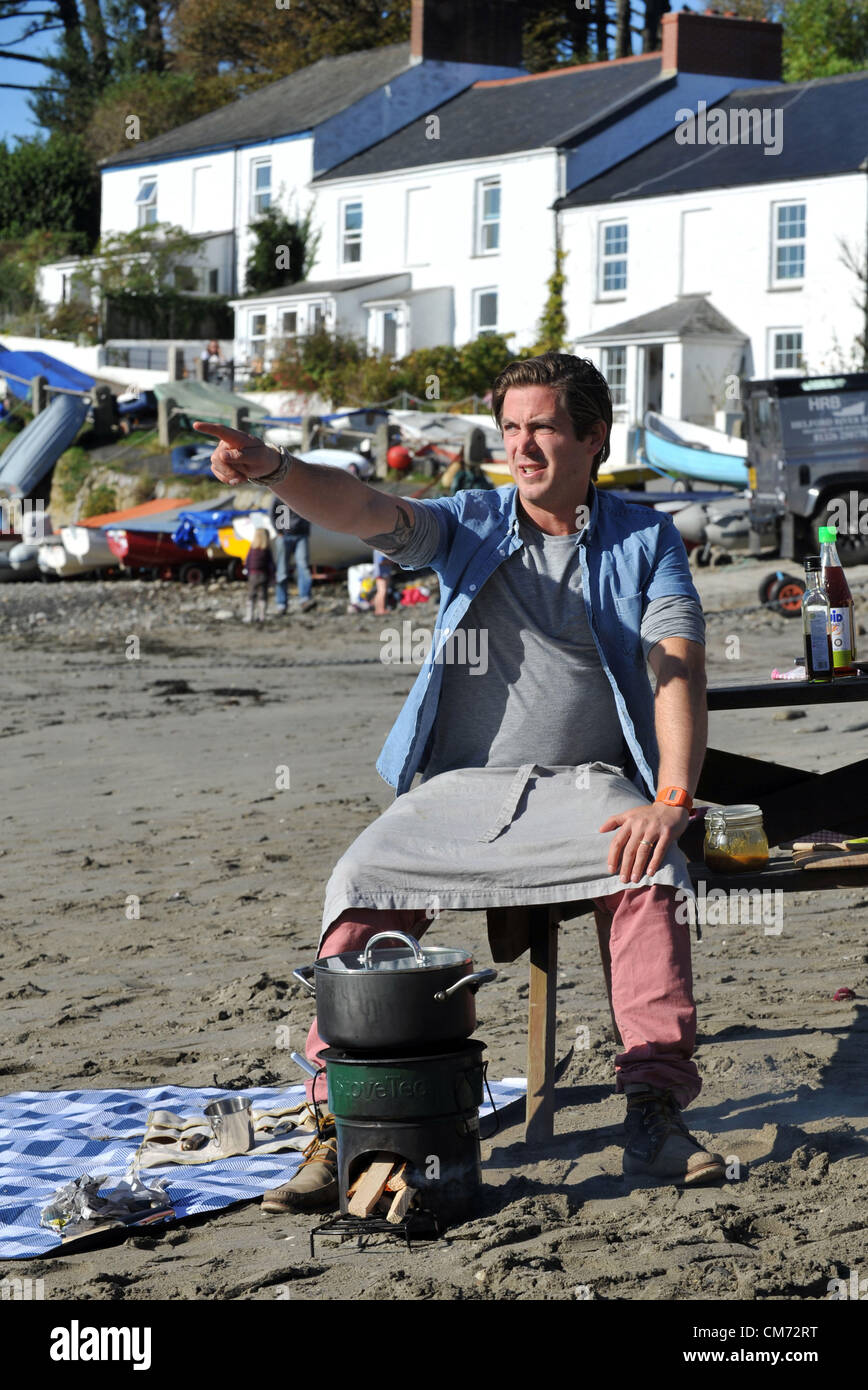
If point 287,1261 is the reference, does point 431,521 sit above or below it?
above

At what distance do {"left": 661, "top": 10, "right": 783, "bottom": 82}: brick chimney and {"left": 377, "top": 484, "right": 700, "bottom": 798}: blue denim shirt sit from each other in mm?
38160

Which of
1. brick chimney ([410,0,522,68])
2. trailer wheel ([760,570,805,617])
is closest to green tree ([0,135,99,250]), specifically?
brick chimney ([410,0,522,68])

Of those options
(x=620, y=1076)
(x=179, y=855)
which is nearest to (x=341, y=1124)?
(x=620, y=1076)

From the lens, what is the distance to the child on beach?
20.4 m

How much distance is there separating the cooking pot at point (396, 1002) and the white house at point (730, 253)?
1208 inches

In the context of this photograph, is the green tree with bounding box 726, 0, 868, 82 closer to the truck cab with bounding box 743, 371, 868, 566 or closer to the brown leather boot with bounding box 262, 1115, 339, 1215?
the truck cab with bounding box 743, 371, 868, 566

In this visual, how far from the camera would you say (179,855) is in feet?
27.0

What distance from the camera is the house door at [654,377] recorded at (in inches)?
1414

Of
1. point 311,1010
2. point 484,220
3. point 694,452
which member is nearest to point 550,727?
point 311,1010

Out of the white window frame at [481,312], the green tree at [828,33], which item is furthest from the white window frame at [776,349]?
the green tree at [828,33]

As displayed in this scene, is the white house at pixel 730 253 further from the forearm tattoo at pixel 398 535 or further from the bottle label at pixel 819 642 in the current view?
the forearm tattoo at pixel 398 535

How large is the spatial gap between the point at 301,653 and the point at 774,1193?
45.7 feet

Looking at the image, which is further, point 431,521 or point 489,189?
point 489,189

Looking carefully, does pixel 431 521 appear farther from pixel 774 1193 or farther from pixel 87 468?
pixel 87 468
